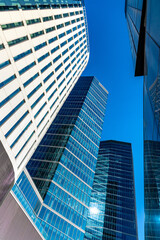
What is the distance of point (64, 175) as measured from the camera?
54688mm

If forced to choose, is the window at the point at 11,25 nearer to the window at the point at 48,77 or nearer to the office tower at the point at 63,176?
the window at the point at 48,77

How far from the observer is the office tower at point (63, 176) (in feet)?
125

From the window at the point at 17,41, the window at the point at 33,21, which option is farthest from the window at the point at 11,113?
the window at the point at 33,21

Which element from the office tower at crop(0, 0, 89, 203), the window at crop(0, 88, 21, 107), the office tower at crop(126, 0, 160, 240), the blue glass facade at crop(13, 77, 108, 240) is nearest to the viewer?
the office tower at crop(126, 0, 160, 240)

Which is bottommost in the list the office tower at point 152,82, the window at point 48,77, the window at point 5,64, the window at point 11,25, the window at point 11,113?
the office tower at point 152,82

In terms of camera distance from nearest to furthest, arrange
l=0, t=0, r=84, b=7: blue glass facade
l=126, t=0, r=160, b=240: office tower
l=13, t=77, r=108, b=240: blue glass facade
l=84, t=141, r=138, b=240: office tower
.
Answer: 1. l=126, t=0, r=160, b=240: office tower
2. l=0, t=0, r=84, b=7: blue glass facade
3. l=13, t=77, r=108, b=240: blue glass facade
4. l=84, t=141, r=138, b=240: office tower

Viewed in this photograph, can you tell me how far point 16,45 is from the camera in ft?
81.8

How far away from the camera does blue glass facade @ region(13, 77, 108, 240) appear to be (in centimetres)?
3894

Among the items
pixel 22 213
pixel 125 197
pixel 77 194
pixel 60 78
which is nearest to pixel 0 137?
pixel 22 213

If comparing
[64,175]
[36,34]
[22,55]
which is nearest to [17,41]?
[22,55]

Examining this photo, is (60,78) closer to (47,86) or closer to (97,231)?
(47,86)

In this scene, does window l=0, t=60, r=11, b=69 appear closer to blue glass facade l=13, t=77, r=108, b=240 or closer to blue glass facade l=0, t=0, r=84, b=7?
blue glass facade l=0, t=0, r=84, b=7

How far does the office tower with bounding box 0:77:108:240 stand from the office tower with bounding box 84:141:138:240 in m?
36.5

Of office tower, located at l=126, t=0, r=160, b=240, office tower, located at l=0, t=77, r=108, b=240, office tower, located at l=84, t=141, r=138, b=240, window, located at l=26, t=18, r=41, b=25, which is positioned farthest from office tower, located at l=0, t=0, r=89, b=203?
office tower, located at l=84, t=141, r=138, b=240
